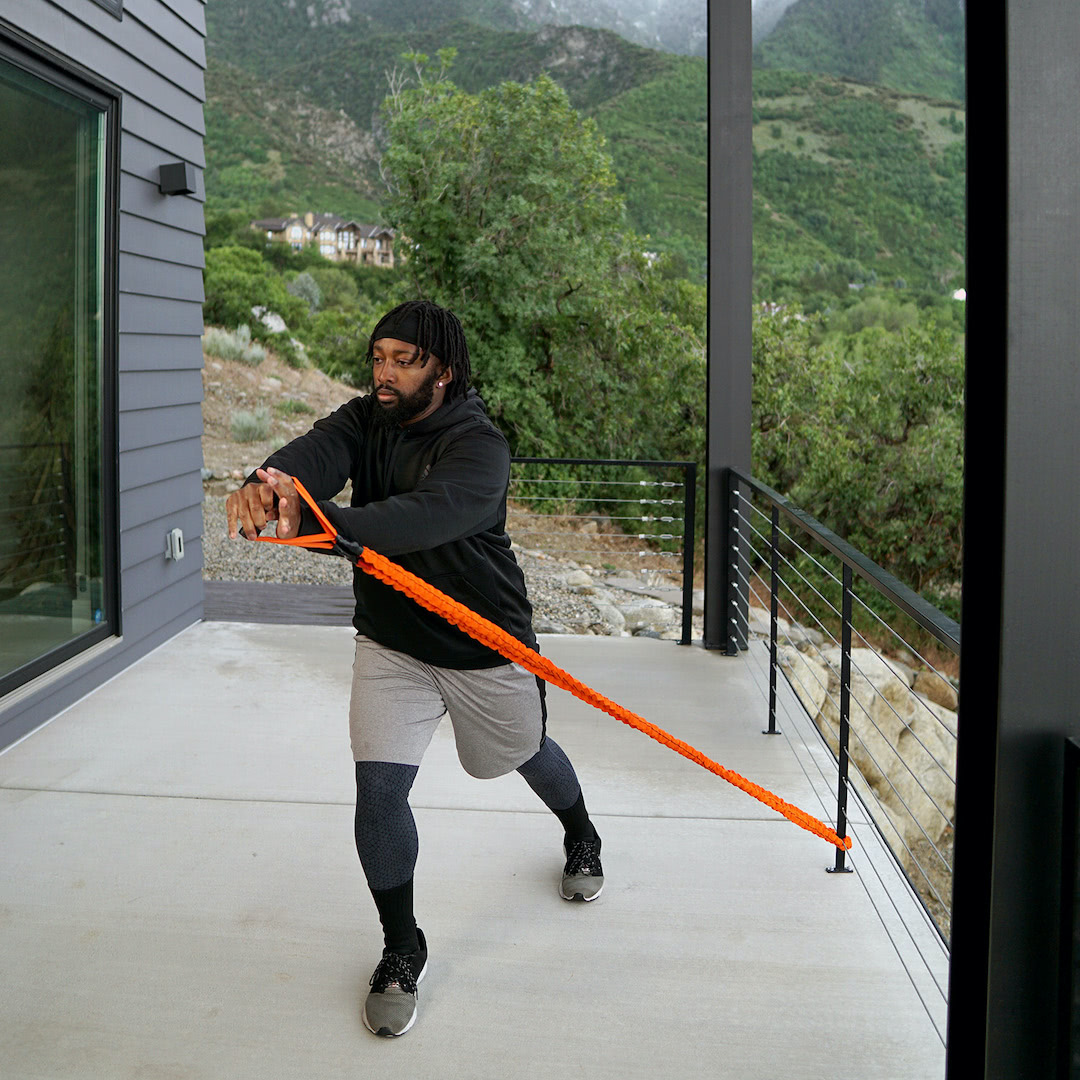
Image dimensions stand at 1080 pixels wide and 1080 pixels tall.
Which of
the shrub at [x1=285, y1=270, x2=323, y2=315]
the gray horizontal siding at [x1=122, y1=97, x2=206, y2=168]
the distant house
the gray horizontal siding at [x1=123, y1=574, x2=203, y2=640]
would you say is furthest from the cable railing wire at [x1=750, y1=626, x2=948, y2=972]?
the shrub at [x1=285, y1=270, x2=323, y2=315]

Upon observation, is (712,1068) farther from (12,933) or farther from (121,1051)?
(12,933)

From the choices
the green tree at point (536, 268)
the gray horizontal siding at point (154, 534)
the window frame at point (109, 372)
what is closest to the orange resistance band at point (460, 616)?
the window frame at point (109, 372)

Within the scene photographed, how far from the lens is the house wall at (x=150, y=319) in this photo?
4.05 m

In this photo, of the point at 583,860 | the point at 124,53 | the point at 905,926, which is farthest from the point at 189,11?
the point at 905,926

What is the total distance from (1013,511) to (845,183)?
70.7ft

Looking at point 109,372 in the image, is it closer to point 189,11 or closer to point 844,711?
point 189,11

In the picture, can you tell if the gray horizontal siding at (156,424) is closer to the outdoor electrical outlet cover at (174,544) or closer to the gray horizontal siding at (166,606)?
the outdoor electrical outlet cover at (174,544)

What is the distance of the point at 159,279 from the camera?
482 cm

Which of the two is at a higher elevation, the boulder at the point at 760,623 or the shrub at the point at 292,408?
the shrub at the point at 292,408

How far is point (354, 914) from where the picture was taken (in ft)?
8.34

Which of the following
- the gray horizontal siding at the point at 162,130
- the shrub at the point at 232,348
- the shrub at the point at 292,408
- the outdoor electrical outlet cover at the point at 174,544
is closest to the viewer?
the gray horizontal siding at the point at 162,130

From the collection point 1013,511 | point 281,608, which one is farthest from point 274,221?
point 1013,511

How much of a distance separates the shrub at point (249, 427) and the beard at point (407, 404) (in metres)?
12.0

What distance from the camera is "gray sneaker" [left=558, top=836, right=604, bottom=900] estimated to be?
2625 millimetres
